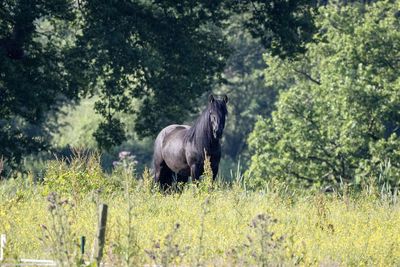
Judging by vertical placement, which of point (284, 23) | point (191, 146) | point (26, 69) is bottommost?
point (191, 146)

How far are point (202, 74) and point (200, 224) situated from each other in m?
18.5

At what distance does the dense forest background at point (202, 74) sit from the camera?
28.4 m

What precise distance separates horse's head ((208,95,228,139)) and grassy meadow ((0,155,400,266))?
7.74 ft

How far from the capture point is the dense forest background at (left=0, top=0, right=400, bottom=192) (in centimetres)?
2844

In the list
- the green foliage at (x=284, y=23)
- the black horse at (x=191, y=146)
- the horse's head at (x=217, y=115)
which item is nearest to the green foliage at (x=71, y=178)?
the black horse at (x=191, y=146)

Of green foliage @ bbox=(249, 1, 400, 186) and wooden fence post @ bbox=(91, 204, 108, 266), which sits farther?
green foliage @ bbox=(249, 1, 400, 186)

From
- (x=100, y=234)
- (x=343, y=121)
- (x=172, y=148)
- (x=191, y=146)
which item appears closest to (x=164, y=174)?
(x=172, y=148)

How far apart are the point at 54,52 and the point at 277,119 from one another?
44.6ft

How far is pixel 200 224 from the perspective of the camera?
539 inches

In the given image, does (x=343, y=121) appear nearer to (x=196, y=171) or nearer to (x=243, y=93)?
(x=196, y=171)

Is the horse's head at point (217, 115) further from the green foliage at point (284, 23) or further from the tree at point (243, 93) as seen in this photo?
the tree at point (243, 93)

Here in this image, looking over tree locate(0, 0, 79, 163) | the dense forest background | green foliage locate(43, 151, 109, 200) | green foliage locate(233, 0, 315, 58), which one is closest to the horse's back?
the dense forest background

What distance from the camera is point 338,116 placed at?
39.5 m

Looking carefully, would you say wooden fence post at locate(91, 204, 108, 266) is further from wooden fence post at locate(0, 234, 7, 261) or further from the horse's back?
the horse's back
